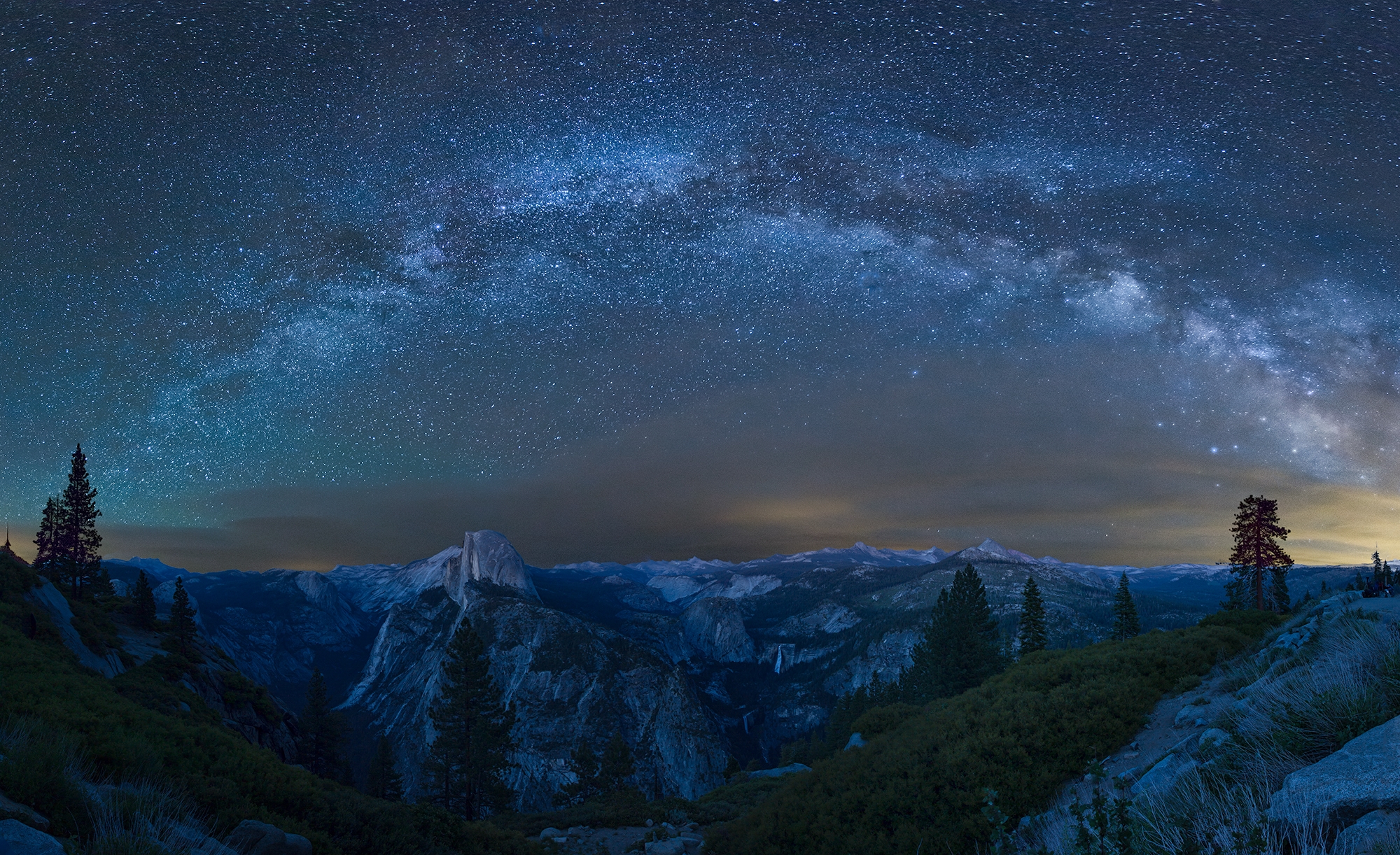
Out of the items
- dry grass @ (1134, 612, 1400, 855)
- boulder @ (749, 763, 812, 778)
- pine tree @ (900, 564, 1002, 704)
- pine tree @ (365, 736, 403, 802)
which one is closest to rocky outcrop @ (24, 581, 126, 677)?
pine tree @ (365, 736, 403, 802)

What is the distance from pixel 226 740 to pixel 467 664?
32.4 metres

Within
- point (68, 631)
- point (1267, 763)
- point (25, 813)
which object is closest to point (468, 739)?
point (68, 631)

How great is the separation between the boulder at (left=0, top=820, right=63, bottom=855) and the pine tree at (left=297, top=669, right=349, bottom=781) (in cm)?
6684

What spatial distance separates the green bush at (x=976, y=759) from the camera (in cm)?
1599

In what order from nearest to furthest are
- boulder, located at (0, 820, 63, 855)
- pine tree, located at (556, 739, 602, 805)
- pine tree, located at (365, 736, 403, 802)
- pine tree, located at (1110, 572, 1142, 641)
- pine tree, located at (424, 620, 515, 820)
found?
boulder, located at (0, 820, 63, 855) < pine tree, located at (424, 620, 515, 820) < pine tree, located at (556, 739, 602, 805) < pine tree, located at (365, 736, 403, 802) < pine tree, located at (1110, 572, 1142, 641)

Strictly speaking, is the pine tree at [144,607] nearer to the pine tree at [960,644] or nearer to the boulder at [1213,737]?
the pine tree at [960,644]

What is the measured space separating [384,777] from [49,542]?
48.4 meters

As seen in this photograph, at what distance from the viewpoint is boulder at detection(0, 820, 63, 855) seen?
626 centimetres

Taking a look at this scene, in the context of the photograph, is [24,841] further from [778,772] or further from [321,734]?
[321,734]

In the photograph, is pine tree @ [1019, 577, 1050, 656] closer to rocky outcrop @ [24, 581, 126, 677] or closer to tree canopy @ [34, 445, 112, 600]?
rocky outcrop @ [24, 581, 126, 677]

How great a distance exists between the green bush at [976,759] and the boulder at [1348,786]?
946cm

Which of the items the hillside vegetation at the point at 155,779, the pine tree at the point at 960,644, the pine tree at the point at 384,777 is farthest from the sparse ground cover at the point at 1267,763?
the pine tree at the point at 384,777

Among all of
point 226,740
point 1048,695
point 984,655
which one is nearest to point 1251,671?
point 1048,695

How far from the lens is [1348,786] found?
6113mm
